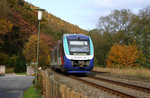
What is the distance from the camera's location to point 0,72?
36.7m

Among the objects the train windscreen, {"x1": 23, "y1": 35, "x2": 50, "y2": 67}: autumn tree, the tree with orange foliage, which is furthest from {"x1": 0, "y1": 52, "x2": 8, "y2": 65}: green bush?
the train windscreen

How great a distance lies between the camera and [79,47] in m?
15.6

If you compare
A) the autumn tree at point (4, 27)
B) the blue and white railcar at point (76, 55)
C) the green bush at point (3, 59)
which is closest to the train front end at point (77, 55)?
the blue and white railcar at point (76, 55)

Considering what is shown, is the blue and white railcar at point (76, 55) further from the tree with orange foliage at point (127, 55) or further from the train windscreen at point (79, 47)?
the tree with orange foliage at point (127, 55)

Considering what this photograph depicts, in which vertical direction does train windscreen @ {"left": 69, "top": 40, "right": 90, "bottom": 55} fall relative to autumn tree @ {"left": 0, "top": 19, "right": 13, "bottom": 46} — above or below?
below

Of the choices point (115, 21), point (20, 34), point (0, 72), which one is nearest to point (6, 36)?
point (20, 34)

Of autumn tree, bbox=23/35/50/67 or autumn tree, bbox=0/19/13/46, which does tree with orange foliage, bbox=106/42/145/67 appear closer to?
autumn tree, bbox=23/35/50/67

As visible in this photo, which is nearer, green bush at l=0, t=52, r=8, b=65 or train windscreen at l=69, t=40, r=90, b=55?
train windscreen at l=69, t=40, r=90, b=55

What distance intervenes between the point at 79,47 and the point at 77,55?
822 millimetres

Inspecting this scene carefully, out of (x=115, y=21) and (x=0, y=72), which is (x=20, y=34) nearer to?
(x=0, y=72)

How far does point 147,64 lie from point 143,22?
297 inches

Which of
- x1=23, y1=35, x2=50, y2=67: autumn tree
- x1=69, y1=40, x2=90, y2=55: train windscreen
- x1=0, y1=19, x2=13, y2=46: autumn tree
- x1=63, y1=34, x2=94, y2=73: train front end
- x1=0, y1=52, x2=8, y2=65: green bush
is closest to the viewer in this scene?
x1=63, y1=34, x2=94, y2=73: train front end

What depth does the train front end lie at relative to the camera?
582 inches

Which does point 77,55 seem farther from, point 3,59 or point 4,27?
point 3,59
